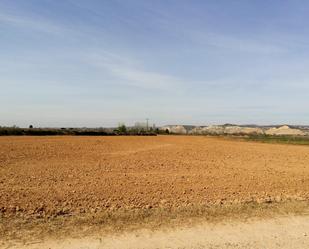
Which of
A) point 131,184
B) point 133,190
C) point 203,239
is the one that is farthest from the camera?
point 131,184

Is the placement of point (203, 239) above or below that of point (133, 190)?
below

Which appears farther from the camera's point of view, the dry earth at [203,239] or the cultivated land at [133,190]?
the cultivated land at [133,190]

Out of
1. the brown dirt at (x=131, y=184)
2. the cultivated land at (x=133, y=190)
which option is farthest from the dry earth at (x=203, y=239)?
the brown dirt at (x=131, y=184)

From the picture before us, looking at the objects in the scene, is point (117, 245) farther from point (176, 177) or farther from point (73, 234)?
point (176, 177)

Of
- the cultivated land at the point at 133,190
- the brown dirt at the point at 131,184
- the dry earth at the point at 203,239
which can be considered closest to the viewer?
the dry earth at the point at 203,239

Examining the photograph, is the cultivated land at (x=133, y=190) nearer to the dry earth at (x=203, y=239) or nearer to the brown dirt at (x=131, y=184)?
the brown dirt at (x=131, y=184)

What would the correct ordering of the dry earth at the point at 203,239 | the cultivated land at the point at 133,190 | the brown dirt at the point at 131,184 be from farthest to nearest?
the brown dirt at the point at 131,184 → the cultivated land at the point at 133,190 → the dry earth at the point at 203,239

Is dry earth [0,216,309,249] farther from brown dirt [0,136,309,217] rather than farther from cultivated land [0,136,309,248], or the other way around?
brown dirt [0,136,309,217]

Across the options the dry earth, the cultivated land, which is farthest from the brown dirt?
the dry earth

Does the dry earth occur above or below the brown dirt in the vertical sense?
below

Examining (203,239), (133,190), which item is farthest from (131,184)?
Answer: (203,239)

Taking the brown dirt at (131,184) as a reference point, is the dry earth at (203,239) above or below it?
below

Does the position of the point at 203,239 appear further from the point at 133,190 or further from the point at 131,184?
the point at 131,184

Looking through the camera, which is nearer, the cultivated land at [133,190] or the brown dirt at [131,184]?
the cultivated land at [133,190]
